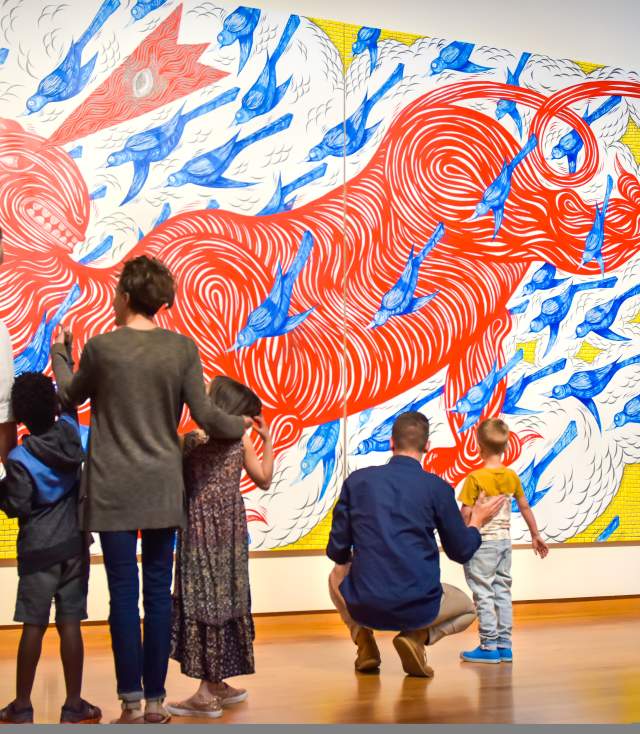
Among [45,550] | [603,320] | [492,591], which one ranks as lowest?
[492,591]

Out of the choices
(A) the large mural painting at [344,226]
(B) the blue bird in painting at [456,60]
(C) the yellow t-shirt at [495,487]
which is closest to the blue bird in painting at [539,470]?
(A) the large mural painting at [344,226]

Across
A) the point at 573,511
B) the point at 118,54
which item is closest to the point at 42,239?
the point at 118,54

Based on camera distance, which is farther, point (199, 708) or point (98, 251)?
point (98, 251)

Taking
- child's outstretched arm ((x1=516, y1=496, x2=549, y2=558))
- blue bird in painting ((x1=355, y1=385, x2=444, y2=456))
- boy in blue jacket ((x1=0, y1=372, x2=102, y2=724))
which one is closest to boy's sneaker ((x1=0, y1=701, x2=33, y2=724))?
boy in blue jacket ((x1=0, y1=372, x2=102, y2=724))

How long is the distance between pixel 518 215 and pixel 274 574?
7.56 ft

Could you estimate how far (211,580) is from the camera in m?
2.94

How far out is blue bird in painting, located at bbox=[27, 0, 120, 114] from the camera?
179 inches

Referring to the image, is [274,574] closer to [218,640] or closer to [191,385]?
[218,640]

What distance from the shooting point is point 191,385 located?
2.79m

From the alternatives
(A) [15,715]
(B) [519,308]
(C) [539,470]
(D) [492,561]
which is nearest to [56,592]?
(A) [15,715]

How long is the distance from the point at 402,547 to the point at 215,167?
2.29 metres

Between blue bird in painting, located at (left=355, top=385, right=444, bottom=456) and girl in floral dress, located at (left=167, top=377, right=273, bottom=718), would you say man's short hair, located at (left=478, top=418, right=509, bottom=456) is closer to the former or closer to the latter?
blue bird in painting, located at (left=355, top=385, right=444, bottom=456)

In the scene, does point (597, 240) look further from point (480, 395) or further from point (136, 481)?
point (136, 481)

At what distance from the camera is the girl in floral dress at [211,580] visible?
116 inches
